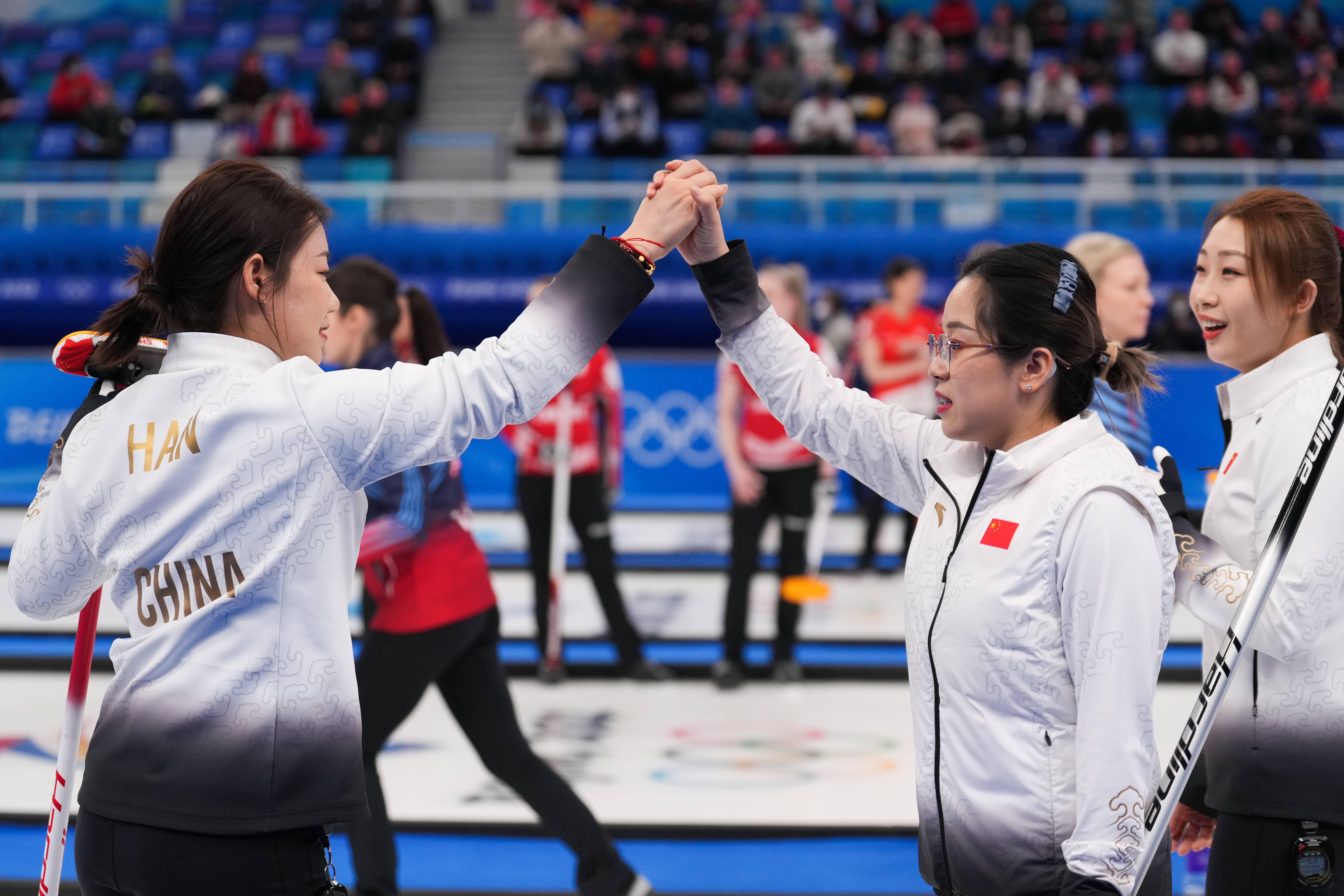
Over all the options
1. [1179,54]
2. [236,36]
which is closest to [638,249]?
[1179,54]

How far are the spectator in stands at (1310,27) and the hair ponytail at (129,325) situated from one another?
17.8m

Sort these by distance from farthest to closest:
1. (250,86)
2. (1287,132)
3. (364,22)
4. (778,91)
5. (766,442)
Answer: (364,22), (250,86), (778,91), (1287,132), (766,442)

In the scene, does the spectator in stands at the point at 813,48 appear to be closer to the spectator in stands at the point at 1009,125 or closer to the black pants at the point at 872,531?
the spectator in stands at the point at 1009,125

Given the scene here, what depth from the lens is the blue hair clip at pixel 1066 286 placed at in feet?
5.68

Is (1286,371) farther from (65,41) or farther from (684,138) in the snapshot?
(65,41)

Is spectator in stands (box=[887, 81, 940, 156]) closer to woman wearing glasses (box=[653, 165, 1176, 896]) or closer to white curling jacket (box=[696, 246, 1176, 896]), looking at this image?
woman wearing glasses (box=[653, 165, 1176, 896])

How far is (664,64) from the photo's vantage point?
1622 cm

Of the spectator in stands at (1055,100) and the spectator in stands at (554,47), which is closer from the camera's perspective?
the spectator in stands at (1055,100)

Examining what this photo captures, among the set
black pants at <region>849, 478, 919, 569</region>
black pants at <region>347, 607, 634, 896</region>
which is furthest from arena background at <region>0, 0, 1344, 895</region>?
black pants at <region>347, 607, 634, 896</region>

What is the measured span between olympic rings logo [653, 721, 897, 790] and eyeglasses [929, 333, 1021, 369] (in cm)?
261

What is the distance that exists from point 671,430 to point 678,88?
7611 millimetres

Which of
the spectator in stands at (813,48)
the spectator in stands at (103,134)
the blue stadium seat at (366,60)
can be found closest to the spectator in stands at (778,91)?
the spectator in stands at (813,48)

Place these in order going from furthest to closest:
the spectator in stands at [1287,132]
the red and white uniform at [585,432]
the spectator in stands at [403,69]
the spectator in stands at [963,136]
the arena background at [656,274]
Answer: the spectator in stands at [403,69], the spectator in stands at [963,136], the spectator in stands at [1287,132], the red and white uniform at [585,432], the arena background at [656,274]

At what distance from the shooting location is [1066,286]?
1741 mm
